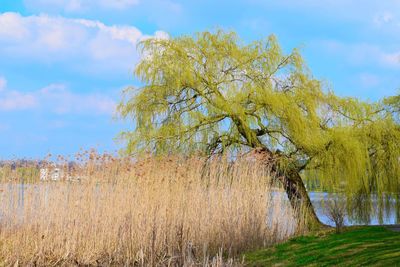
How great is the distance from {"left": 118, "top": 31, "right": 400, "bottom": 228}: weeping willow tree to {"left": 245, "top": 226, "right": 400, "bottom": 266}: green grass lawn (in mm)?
3566

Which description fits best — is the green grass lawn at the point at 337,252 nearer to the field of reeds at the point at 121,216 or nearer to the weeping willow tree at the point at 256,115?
the field of reeds at the point at 121,216

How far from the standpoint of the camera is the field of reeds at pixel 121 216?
7910mm

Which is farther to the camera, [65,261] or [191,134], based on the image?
[191,134]

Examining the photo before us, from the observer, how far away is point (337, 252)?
7688 millimetres

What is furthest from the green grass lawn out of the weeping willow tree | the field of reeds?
the weeping willow tree

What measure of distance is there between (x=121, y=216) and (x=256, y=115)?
20.0 feet

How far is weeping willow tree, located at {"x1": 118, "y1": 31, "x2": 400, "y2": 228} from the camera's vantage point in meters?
13.2

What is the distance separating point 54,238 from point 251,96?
6.94 m

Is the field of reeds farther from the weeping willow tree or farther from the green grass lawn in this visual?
the weeping willow tree

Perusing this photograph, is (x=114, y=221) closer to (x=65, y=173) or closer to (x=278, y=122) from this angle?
(x=65, y=173)

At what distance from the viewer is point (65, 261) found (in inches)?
308

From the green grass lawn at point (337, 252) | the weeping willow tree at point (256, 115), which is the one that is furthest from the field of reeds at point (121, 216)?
the weeping willow tree at point (256, 115)

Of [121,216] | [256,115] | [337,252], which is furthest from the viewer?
[256,115]

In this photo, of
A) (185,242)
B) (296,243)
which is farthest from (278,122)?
(185,242)
